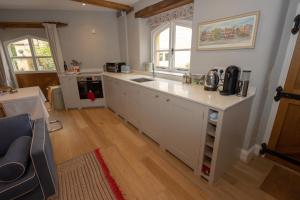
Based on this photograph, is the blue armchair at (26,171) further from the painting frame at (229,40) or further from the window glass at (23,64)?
the window glass at (23,64)

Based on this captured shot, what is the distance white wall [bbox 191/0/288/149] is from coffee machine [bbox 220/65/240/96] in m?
0.21

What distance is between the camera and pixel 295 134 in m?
1.75

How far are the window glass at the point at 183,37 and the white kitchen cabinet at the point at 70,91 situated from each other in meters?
2.54

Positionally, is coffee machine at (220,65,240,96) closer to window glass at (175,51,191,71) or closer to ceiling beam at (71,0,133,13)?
window glass at (175,51,191,71)

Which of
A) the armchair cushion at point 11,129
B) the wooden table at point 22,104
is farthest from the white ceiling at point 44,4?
the armchair cushion at point 11,129

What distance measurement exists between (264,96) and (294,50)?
1.80ft

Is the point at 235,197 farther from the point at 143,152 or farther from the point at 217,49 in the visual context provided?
the point at 217,49

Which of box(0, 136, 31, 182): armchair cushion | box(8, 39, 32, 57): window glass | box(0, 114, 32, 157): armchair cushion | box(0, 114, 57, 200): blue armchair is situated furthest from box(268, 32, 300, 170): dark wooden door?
box(8, 39, 32, 57): window glass

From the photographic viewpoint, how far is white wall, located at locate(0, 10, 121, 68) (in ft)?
11.9

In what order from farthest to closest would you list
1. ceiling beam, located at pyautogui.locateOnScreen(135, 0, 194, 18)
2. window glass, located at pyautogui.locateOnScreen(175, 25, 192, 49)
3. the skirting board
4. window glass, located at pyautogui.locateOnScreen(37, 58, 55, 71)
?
window glass, located at pyautogui.locateOnScreen(37, 58, 55, 71)
window glass, located at pyautogui.locateOnScreen(175, 25, 192, 49)
ceiling beam, located at pyautogui.locateOnScreen(135, 0, 194, 18)
the skirting board

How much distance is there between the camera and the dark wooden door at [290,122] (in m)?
1.62

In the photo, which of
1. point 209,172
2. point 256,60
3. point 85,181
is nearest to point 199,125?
point 209,172

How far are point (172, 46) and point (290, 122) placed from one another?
7.06 ft

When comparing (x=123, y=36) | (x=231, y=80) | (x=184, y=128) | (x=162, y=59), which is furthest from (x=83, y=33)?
(x=231, y=80)
